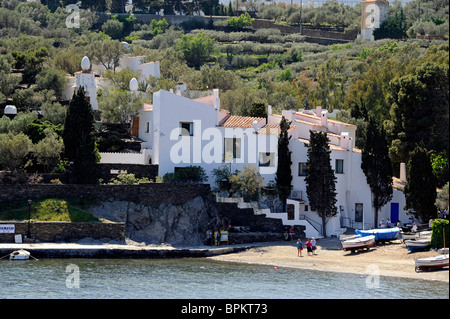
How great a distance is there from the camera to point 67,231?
58.2 meters

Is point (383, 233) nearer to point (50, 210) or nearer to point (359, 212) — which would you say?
point (359, 212)

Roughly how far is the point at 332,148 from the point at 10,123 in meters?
22.9

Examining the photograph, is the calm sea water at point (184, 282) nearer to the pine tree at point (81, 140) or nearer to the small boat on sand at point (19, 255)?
the small boat on sand at point (19, 255)

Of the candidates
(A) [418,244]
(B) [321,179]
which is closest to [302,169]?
(B) [321,179]

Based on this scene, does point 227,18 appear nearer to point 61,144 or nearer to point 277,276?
point 61,144

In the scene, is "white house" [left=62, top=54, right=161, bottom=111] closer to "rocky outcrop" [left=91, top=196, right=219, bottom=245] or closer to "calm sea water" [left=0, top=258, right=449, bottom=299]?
"rocky outcrop" [left=91, top=196, right=219, bottom=245]

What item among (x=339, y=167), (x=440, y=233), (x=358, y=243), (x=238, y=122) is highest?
(x=238, y=122)

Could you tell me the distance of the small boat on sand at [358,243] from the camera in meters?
56.3

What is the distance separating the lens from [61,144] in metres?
63.4

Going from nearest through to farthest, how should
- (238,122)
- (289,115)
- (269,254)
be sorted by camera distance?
(269,254) < (238,122) < (289,115)

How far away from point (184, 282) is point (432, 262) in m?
13.0

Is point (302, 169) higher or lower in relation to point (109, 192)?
higher

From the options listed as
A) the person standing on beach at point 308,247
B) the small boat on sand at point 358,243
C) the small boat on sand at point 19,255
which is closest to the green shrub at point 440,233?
the small boat on sand at point 358,243
